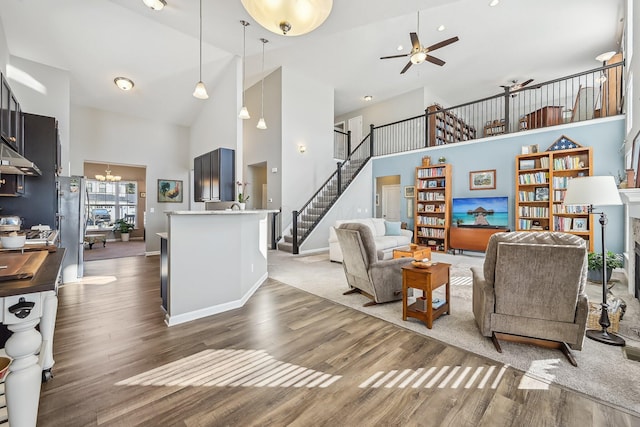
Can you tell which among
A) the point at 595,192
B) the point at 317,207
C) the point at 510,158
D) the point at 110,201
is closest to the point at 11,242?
the point at 595,192

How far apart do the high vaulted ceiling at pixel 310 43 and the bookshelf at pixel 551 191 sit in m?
3.09

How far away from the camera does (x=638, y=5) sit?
335 cm

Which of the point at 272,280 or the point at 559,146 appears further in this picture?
the point at 559,146

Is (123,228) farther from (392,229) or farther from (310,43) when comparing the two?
(392,229)

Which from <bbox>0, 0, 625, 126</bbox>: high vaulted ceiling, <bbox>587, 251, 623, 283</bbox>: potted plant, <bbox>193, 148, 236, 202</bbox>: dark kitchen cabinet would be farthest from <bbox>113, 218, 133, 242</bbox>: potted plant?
<bbox>587, 251, 623, 283</bbox>: potted plant

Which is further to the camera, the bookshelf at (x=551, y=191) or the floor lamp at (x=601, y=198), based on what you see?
the bookshelf at (x=551, y=191)

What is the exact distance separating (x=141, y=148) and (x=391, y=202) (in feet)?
25.5

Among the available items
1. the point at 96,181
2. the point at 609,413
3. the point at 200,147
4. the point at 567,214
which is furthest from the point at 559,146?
the point at 96,181

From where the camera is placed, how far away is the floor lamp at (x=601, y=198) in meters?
2.33

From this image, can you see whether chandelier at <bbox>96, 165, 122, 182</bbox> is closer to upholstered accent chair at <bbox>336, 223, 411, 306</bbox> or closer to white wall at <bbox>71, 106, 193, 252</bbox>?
white wall at <bbox>71, 106, 193, 252</bbox>

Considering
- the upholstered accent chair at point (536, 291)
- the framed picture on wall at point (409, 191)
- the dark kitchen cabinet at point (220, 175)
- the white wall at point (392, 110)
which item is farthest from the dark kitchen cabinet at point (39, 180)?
the white wall at point (392, 110)

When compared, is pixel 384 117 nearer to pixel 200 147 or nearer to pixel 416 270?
pixel 200 147

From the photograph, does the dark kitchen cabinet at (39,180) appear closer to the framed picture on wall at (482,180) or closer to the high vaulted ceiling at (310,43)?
the high vaulted ceiling at (310,43)

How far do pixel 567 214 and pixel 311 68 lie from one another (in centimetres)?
713
